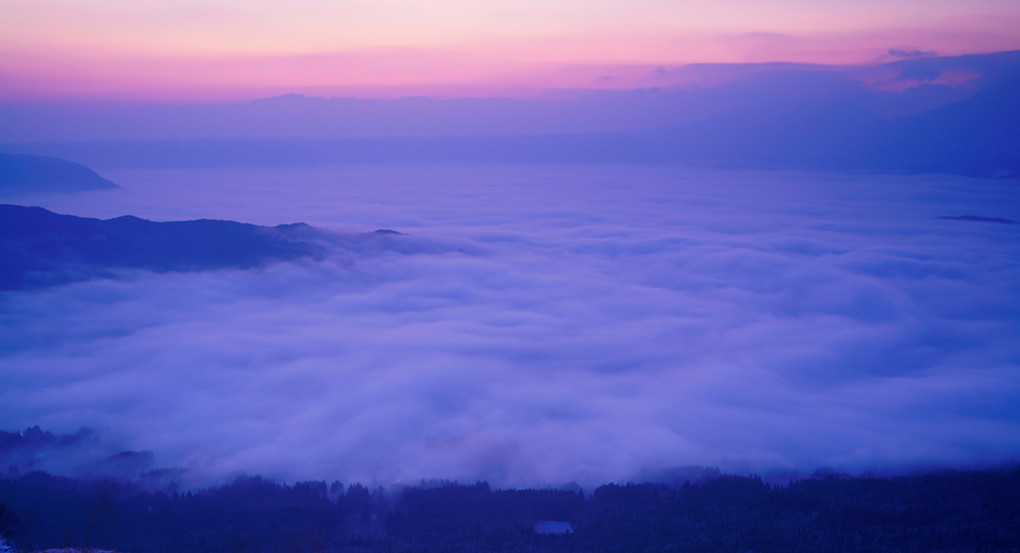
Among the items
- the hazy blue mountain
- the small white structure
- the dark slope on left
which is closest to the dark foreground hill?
the small white structure

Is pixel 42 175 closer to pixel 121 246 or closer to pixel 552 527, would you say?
pixel 121 246

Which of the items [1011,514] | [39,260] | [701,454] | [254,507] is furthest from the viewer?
[39,260]

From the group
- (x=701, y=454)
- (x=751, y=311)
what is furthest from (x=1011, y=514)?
(x=751, y=311)

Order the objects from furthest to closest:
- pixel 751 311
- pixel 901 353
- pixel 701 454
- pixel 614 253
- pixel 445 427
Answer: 1. pixel 614 253
2. pixel 751 311
3. pixel 901 353
4. pixel 445 427
5. pixel 701 454

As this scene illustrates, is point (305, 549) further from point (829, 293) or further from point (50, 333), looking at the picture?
point (829, 293)

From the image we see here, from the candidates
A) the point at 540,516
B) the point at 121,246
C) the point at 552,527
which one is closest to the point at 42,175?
the point at 121,246
